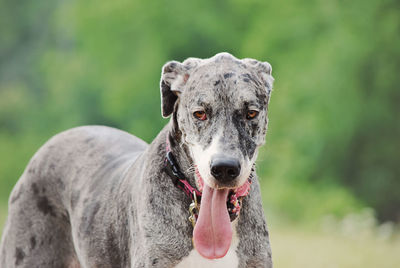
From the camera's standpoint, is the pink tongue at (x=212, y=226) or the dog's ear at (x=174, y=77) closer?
the pink tongue at (x=212, y=226)

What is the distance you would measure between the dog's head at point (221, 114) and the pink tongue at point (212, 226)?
0.50ft

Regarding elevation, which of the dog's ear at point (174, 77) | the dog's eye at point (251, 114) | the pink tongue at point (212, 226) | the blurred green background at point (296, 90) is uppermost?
the blurred green background at point (296, 90)

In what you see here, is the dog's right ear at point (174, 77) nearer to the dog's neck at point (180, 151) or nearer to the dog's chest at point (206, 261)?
the dog's neck at point (180, 151)

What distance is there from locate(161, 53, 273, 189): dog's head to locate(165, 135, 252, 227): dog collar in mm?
180

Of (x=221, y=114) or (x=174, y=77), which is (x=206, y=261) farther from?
(x=174, y=77)

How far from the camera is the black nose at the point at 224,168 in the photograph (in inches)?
140

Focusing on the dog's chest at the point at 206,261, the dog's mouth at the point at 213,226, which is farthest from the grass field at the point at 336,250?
the dog's mouth at the point at 213,226

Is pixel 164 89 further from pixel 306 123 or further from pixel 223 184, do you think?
pixel 306 123

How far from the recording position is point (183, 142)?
3.99m

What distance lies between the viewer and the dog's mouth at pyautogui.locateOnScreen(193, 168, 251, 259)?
150 inches

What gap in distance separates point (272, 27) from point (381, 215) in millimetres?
6715

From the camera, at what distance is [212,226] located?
12.5 ft

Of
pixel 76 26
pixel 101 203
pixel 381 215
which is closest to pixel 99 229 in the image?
pixel 101 203

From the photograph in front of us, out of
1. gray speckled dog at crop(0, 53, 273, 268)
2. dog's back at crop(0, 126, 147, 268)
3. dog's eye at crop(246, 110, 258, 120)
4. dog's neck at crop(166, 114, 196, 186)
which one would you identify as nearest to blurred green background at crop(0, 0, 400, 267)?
dog's back at crop(0, 126, 147, 268)
